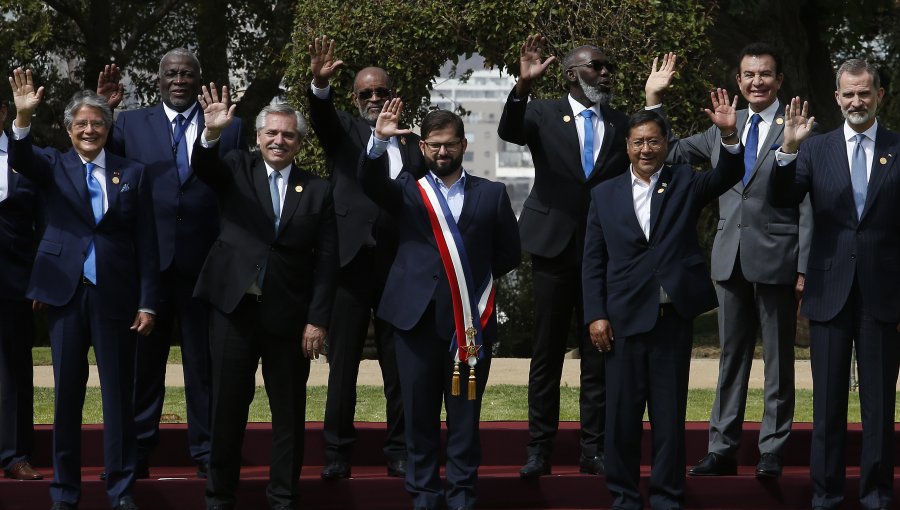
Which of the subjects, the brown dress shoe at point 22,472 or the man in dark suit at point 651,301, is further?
the brown dress shoe at point 22,472

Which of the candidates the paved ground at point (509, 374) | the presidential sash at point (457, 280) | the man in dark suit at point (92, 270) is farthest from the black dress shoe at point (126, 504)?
the paved ground at point (509, 374)

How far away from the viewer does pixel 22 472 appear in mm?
6500

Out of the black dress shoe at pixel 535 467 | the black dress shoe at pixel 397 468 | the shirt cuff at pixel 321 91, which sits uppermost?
the shirt cuff at pixel 321 91

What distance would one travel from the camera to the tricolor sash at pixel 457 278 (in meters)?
6.06

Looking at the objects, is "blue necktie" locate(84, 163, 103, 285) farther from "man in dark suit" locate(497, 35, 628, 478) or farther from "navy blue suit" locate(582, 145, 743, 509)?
"navy blue suit" locate(582, 145, 743, 509)

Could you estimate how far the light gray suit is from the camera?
21.4 ft

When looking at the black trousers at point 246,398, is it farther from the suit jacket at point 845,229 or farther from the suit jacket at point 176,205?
the suit jacket at point 845,229

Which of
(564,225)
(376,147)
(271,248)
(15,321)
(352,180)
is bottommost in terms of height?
(15,321)

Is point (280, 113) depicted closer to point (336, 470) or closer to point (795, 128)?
point (336, 470)

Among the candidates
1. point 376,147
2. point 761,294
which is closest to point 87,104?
point 376,147

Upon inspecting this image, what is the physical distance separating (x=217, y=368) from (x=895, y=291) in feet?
9.81

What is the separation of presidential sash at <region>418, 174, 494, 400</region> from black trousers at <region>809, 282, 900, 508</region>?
153 cm

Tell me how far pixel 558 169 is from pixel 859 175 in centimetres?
139

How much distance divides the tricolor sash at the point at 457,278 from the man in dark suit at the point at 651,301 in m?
0.53
